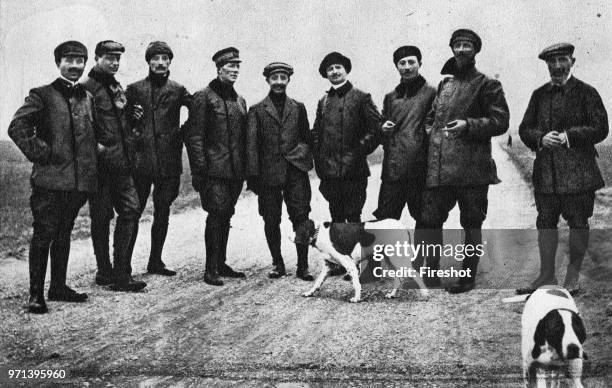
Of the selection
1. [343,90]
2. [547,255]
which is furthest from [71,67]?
[547,255]

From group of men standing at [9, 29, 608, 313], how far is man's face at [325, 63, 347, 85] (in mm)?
20

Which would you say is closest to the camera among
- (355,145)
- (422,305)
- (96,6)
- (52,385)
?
(52,385)

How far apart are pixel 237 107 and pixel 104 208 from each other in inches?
56.4

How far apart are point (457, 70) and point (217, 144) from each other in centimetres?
210

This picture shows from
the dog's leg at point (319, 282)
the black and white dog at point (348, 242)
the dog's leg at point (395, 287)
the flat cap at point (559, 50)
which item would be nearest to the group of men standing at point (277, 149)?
the flat cap at point (559, 50)

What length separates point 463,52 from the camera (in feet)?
15.8

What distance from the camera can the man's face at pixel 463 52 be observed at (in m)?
4.78

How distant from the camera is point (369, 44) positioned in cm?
510

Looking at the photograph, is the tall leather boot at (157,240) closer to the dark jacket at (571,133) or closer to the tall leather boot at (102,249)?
the tall leather boot at (102,249)

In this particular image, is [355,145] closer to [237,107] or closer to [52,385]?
[237,107]

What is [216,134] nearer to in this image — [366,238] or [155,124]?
[155,124]

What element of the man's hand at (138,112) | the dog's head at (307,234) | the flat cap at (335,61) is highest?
the flat cap at (335,61)

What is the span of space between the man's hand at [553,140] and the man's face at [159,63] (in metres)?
3.18

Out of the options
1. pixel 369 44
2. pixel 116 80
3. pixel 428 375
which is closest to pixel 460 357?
pixel 428 375
